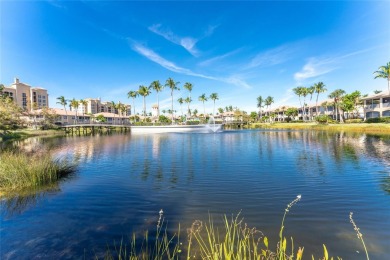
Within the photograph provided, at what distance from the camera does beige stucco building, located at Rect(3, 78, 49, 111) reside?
88.1m

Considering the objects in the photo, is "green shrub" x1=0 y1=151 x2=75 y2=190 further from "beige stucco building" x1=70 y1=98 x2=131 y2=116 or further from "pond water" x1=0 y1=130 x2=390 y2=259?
"beige stucco building" x1=70 y1=98 x2=131 y2=116

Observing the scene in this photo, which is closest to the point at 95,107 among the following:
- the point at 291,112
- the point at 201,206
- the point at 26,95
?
the point at 26,95

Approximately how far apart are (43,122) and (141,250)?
3526 inches

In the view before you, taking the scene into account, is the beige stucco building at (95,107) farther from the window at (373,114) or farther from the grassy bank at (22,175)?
the grassy bank at (22,175)

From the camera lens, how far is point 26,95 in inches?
3804

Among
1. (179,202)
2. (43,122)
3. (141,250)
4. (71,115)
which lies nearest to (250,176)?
(179,202)

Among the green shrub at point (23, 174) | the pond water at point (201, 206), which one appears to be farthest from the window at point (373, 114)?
the green shrub at point (23, 174)

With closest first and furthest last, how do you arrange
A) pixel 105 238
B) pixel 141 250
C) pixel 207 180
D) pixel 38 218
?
1. pixel 141 250
2. pixel 105 238
3. pixel 38 218
4. pixel 207 180

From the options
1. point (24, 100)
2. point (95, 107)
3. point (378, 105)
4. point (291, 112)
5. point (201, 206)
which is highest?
point (95, 107)

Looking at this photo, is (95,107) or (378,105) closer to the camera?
(378,105)

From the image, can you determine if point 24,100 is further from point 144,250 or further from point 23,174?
point 144,250

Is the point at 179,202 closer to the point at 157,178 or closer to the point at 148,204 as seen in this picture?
the point at 148,204

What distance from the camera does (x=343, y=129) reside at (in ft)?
198

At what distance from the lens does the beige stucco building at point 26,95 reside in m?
88.1
